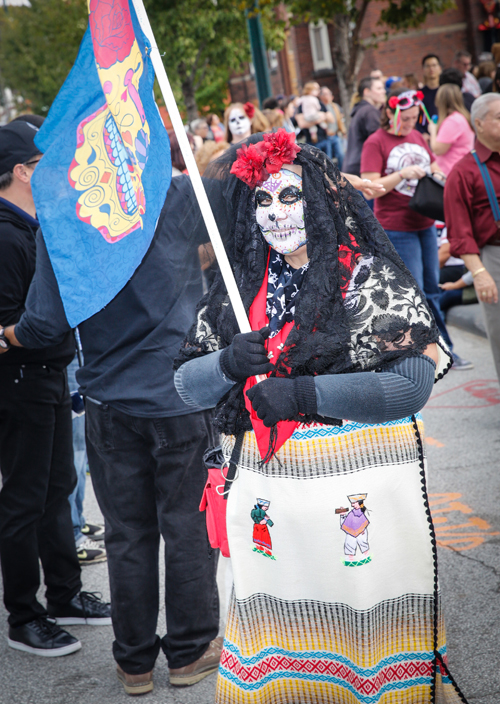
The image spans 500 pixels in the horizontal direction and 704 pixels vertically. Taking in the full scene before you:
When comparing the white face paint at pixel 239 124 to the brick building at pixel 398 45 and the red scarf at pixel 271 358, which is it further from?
the brick building at pixel 398 45

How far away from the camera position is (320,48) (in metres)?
26.1

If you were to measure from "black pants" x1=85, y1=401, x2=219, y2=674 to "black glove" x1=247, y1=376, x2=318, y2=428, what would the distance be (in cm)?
90

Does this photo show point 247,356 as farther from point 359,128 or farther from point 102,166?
point 359,128

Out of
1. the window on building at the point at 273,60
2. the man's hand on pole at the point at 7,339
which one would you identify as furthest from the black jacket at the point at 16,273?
the window on building at the point at 273,60

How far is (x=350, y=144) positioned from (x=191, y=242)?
6.26 metres

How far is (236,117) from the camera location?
8.87m

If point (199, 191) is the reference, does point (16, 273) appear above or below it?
below

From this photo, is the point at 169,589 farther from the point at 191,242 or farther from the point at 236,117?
the point at 236,117

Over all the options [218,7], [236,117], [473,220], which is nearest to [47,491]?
[473,220]

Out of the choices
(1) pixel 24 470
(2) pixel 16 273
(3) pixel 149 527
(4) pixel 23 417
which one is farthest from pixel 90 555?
(2) pixel 16 273

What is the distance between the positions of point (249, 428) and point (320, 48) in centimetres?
2634

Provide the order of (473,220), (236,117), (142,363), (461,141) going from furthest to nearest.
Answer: (236,117)
(461,141)
(473,220)
(142,363)

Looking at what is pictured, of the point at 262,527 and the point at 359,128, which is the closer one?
the point at 262,527

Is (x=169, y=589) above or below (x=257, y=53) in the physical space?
below
